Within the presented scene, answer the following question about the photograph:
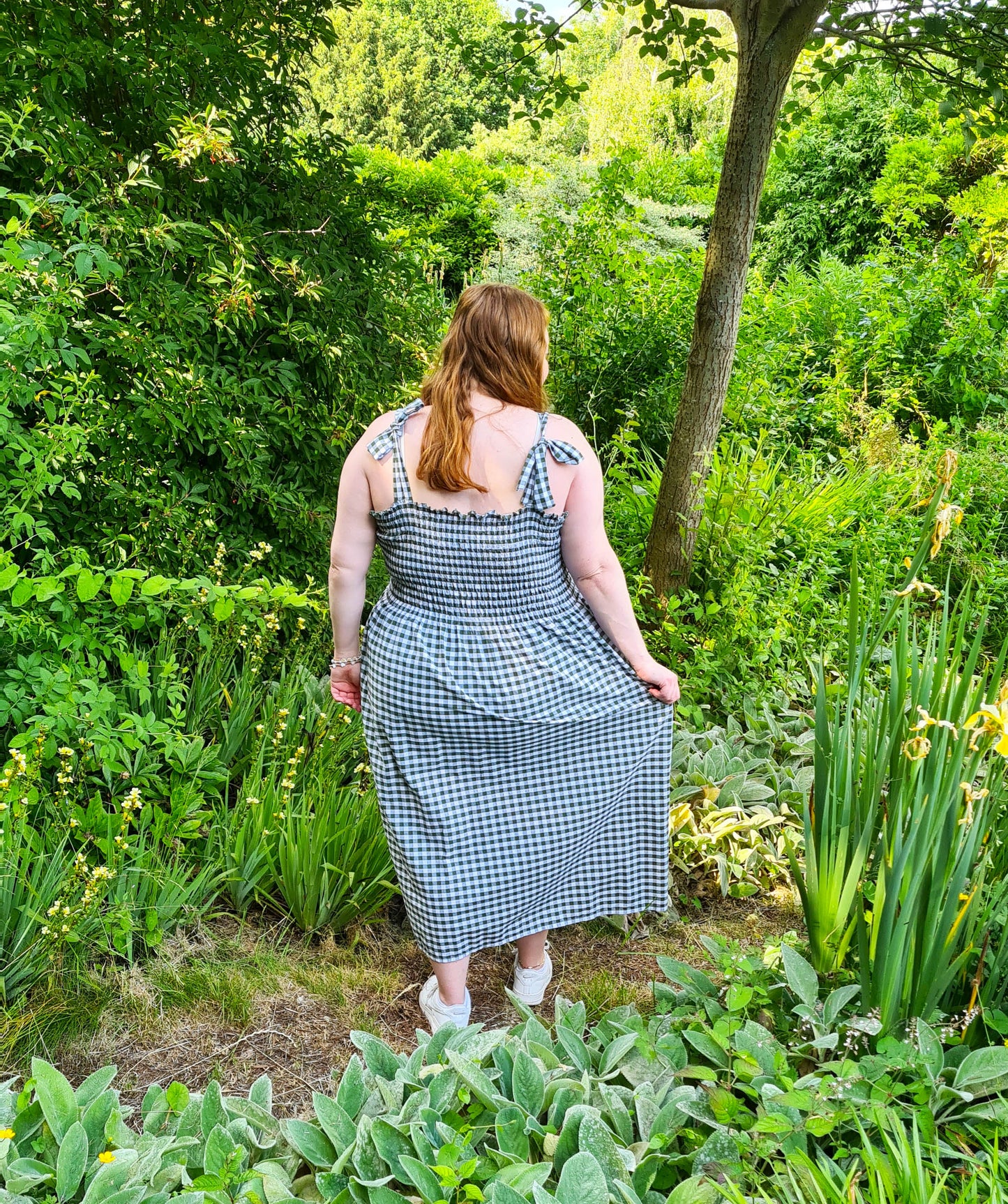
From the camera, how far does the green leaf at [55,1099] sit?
1.71 m

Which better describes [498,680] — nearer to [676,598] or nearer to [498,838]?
[498,838]

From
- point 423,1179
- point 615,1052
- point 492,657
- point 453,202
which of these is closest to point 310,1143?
point 423,1179

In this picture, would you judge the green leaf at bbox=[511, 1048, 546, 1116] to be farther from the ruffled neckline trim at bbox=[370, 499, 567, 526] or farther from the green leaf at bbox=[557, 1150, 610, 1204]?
the ruffled neckline trim at bbox=[370, 499, 567, 526]

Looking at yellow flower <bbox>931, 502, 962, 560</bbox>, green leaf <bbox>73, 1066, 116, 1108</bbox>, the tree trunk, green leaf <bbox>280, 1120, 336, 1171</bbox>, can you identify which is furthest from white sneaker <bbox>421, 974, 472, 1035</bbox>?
the tree trunk

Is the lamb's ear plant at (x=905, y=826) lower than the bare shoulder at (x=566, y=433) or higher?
lower

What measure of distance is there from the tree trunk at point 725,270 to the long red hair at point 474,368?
186 cm

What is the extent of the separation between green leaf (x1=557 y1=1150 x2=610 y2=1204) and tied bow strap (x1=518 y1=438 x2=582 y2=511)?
4.12 ft

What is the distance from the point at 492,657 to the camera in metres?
2.16

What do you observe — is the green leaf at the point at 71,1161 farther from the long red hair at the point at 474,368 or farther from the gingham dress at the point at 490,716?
the long red hair at the point at 474,368

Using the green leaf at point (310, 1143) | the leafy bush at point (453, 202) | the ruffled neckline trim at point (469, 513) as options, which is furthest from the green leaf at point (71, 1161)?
the leafy bush at point (453, 202)

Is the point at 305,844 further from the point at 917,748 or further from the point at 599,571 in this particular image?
the point at 917,748

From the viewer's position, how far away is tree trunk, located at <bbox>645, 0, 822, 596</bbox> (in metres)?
3.43

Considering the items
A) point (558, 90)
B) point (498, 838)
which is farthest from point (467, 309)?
point (558, 90)

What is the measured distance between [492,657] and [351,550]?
0.41 m
